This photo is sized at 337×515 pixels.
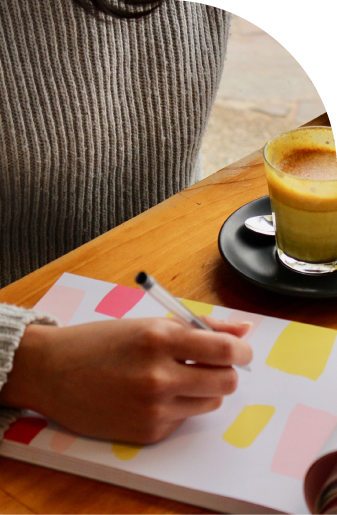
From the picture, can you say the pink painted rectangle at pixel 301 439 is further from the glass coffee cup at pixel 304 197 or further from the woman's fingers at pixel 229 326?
the glass coffee cup at pixel 304 197

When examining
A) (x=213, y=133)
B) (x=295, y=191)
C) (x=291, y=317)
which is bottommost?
(x=213, y=133)

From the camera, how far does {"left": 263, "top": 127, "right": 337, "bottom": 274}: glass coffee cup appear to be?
20.1 inches

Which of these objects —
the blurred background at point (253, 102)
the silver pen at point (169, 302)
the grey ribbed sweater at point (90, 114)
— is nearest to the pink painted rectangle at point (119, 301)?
the silver pen at point (169, 302)

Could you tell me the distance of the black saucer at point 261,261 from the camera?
0.51 m

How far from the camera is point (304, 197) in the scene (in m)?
0.51

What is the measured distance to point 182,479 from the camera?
339 mm

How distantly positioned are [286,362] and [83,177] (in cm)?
48

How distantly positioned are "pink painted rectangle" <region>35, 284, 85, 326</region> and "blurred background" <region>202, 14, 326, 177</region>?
173cm

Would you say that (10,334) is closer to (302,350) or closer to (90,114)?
(302,350)

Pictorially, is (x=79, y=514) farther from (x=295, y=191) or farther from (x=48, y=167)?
(x=48, y=167)

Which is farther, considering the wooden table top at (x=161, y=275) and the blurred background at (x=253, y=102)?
the blurred background at (x=253, y=102)

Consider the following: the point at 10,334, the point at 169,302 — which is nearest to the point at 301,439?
the point at 169,302

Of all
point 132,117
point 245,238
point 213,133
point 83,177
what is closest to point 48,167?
point 83,177

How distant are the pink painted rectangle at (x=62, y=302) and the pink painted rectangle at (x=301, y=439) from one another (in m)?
0.23
